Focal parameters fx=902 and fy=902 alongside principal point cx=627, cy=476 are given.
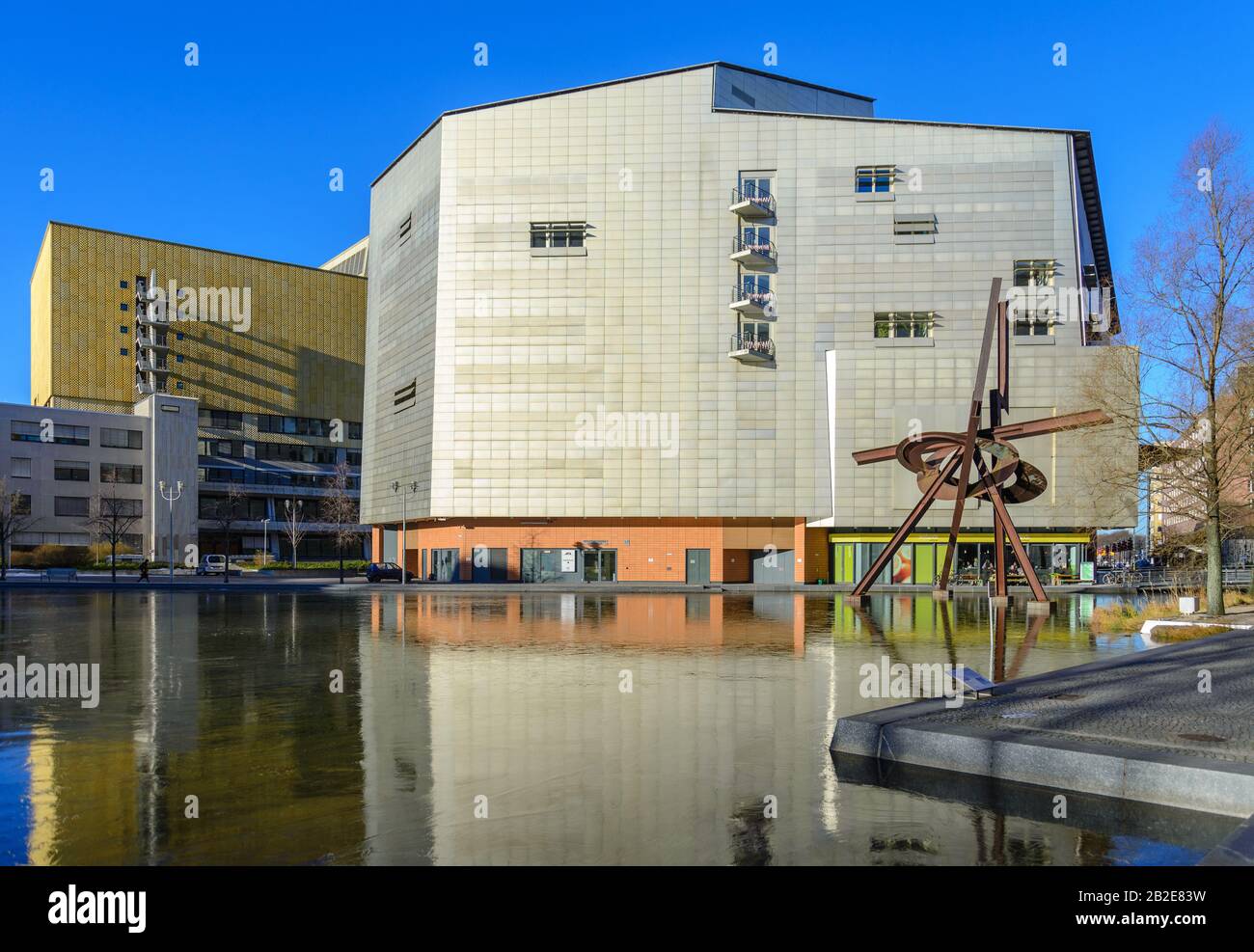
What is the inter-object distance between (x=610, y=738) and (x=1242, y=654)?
14.1 meters

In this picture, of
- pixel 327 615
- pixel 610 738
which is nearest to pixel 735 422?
pixel 327 615

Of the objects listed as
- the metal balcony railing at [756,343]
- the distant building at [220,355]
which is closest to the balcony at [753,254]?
the metal balcony railing at [756,343]

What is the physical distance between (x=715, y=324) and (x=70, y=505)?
69606mm

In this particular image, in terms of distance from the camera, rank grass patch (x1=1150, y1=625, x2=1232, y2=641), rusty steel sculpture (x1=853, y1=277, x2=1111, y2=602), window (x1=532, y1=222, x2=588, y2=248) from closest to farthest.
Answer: grass patch (x1=1150, y1=625, x2=1232, y2=641) → rusty steel sculpture (x1=853, y1=277, x2=1111, y2=602) → window (x1=532, y1=222, x2=588, y2=248)

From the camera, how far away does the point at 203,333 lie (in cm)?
10250

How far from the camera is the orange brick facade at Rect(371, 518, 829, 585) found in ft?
216

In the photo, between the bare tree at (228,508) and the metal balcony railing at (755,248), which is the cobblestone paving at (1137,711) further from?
the bare tree at (228,508)

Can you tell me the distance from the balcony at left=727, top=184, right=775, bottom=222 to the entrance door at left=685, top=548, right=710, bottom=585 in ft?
79.9

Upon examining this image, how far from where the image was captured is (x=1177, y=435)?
91.1ft

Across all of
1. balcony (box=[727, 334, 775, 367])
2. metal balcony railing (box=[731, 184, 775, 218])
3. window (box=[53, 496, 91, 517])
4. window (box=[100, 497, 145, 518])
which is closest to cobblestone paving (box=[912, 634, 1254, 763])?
balcony (box=[727, 334, 775, 367])

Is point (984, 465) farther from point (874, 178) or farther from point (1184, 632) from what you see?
point (874, 178)

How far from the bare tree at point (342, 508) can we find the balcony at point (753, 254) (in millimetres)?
49244

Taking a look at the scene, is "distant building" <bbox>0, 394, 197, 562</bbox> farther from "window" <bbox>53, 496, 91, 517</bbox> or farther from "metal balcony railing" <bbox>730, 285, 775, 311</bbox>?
"metal balcony railing" <bbox>730, 285, 775, 311</bbox>
